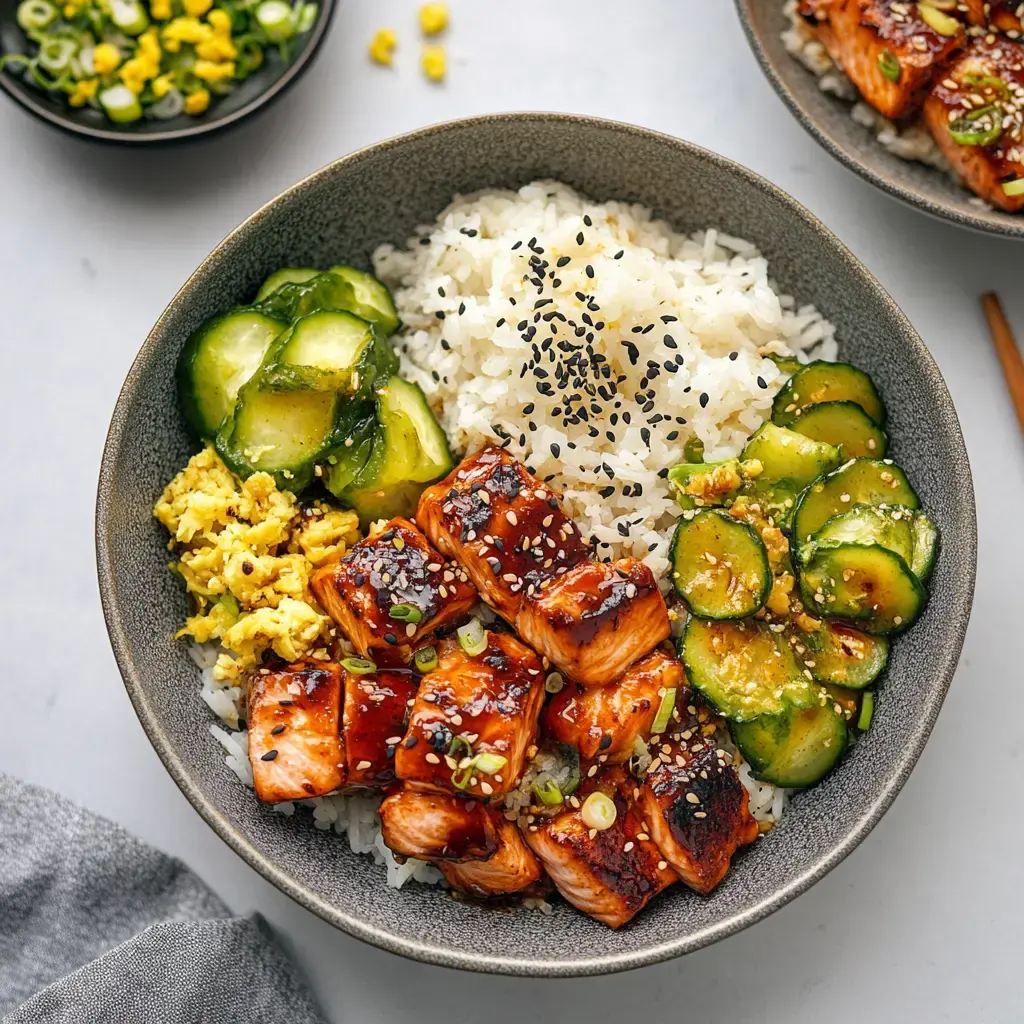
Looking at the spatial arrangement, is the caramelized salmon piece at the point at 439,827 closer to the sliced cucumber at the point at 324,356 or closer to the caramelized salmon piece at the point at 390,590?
the caramelized salmon piece at the point at 390,590

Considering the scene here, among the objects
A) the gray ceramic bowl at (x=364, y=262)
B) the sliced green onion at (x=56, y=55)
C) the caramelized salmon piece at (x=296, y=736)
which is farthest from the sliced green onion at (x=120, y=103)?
the caramelized salmon piece at (x=296, y=736)

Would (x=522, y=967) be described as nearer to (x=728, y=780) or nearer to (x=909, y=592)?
(x=728, y=780)

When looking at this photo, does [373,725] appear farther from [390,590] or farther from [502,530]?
[502,530]

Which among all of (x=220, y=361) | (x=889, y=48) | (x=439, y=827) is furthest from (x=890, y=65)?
(x=439, y=827)

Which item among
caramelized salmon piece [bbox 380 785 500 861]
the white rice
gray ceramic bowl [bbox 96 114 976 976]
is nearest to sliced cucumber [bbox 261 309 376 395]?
gray ceramic bowl [bbox 96 114 976 976]

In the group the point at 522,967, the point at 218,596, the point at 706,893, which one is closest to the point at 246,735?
the point at 218,596

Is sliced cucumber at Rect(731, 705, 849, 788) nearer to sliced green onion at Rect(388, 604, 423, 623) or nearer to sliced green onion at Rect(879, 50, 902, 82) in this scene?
sliced green onion at Rect(388, 604, 423, 623)
